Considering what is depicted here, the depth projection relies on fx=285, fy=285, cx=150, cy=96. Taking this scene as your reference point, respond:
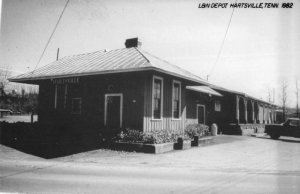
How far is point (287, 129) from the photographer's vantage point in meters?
22.7

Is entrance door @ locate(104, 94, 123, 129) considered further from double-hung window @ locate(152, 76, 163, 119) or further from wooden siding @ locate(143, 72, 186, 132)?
double-hung window @ locate(152, 76, 163, 119)

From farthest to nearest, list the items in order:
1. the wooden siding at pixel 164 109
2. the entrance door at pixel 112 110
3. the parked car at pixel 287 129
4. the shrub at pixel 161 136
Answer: the parked car at pixel 287 129 → the entrance door at pixel 112 110 → the wooden siding at pixel 164 109 → the shrub at pixel 161 136

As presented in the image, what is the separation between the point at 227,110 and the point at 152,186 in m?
22.8

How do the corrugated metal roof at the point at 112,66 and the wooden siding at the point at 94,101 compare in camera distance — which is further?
the wooden siding at the point at 94,101

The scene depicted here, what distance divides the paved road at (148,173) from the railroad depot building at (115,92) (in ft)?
10.3

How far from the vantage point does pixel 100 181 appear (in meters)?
7.52

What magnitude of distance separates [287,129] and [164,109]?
40.0 ft

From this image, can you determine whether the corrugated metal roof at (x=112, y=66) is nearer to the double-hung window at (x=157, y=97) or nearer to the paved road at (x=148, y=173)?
the double-hung window at (x=157, y=97)

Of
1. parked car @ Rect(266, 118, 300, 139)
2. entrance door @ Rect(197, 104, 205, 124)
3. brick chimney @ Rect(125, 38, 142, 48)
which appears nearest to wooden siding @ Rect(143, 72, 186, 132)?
brick chimney @ Rect(125, 38, 142, 48)

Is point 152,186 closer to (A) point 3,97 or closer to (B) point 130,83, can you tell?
(B) point 130,83

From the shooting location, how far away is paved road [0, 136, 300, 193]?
687cm

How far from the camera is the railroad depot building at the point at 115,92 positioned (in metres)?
15.0

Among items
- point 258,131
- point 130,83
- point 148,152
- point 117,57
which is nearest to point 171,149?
point 148,152

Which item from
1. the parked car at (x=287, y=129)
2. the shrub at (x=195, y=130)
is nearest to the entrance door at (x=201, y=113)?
the shrub at (x=195, y=130)
